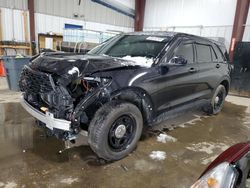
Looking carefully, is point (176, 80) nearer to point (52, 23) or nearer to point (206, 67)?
point (206, 67)

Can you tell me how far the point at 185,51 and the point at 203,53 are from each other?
2.25 feet

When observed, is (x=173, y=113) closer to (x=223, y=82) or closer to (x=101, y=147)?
(x=101, y=147)

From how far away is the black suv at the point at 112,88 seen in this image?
7.68ft

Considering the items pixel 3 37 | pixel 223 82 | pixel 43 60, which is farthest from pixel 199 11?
pixel 43 60

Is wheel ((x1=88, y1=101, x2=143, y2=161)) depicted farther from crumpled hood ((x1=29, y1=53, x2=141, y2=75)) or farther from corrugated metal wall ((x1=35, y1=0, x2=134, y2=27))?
corrugated metal wall ((x1=35, y1=0, x2=134, y2=27))

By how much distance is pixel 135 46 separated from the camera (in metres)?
3.45

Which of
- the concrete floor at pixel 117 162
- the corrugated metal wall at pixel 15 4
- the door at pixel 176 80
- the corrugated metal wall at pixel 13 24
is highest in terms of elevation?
the corrugated metal wall at pixel 15 4

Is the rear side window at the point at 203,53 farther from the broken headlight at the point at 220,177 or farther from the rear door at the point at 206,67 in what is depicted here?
the broken headlight at the point at 220,177

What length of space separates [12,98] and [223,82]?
495 cm

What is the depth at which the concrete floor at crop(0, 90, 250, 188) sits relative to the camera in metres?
2.34

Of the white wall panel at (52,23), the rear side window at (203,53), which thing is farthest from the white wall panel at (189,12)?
the rear side window at (203,53)

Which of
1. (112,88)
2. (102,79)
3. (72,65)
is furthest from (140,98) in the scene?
(72,65)

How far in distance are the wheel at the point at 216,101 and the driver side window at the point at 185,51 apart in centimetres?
135

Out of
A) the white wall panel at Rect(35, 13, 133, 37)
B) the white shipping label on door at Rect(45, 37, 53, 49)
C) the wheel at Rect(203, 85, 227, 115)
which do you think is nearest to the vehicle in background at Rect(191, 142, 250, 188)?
the wheel at Rect(203, 85, 227, 115)
